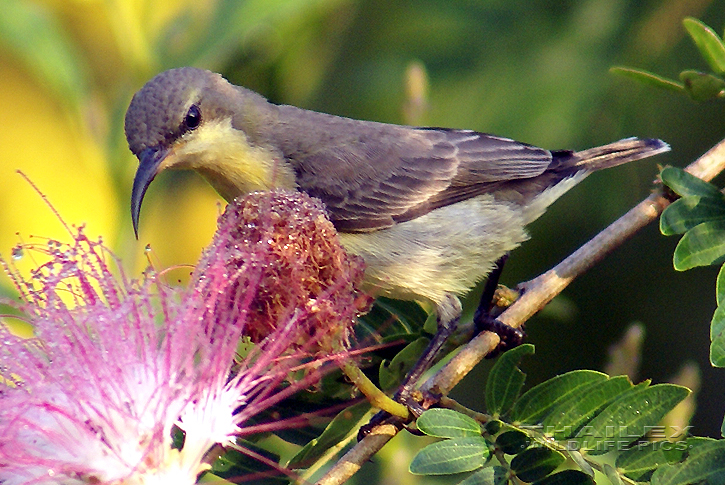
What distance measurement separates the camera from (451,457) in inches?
95.4

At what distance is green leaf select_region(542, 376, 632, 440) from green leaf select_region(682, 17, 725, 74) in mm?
1347

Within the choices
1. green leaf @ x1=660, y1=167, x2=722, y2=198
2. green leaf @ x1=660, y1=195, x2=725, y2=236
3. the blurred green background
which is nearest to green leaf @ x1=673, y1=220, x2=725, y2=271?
green leaf @ x1=660, y1=195, x2=725, y2=236

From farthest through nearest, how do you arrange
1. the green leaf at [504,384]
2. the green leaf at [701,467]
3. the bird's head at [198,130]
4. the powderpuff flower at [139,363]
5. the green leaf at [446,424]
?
1. the bird's head at [198,130]
2. the green leaf at [504,384]
3. the green leaf at [446,424]
4. the green leaf at [701,467]
5. the powderpuff flower at [139,363]

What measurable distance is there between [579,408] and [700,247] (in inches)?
27.9

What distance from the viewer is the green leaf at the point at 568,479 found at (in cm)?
250

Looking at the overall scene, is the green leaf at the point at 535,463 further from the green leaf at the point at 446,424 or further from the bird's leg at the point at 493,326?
the bird's leg at the point at 493,326

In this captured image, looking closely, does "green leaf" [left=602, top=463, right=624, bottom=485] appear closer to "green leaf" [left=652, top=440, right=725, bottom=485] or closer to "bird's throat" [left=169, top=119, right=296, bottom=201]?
"green leaf" [left=652, top=440, right=725, bottom=485]

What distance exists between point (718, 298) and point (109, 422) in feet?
5.83

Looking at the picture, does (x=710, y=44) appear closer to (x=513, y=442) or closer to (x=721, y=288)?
(x=721, y=288)

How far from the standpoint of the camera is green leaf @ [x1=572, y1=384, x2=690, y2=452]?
2.43 m

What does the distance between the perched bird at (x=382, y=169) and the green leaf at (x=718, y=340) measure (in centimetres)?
141

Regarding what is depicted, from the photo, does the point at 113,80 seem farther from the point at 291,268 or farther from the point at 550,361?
the point at 291,268

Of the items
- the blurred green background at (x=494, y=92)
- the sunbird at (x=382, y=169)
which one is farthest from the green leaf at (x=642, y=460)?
the blurred green background at (x=494, y=92)

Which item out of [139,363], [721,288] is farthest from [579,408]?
[139,363]
